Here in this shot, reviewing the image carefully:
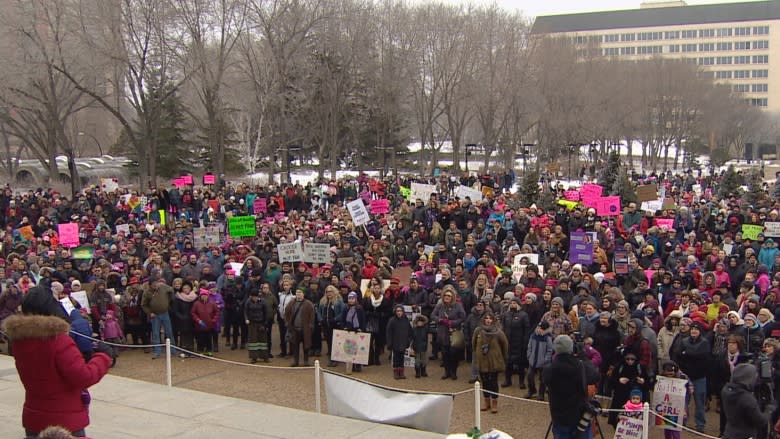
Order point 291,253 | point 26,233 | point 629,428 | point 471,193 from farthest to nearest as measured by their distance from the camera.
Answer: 1. point 471,193
2. point 26,233
3. point 291,253
4. point 629,428

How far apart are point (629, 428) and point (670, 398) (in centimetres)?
99

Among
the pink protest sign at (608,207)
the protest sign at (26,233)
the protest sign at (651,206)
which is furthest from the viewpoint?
the protest sign at (651,206)

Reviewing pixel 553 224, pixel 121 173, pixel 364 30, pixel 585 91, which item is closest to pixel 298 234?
pixel 553 224

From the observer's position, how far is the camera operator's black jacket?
27.5 feet

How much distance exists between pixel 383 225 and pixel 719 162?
5646 cm

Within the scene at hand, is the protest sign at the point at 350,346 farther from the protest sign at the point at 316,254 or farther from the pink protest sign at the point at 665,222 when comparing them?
the pink protest sign at the point at 665,222

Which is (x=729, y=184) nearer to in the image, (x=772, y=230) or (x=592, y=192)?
(x=592, y=192)

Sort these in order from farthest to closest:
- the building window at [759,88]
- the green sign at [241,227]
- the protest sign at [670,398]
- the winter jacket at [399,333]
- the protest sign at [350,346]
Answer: the building window at [759,88] → the green sign at [241,227] → the protest sign at [350,346] → the winter jacket at [399,333] → the protest sign at [670,398]

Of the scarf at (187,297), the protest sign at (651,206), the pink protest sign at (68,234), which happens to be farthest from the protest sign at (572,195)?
the scarf at (187,297)

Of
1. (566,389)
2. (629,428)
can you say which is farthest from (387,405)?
(629,428)

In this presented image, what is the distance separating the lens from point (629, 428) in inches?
362

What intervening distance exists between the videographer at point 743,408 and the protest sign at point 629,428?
44.4 inches

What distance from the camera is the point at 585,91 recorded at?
62.2 m

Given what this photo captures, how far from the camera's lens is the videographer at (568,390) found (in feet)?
27.5
